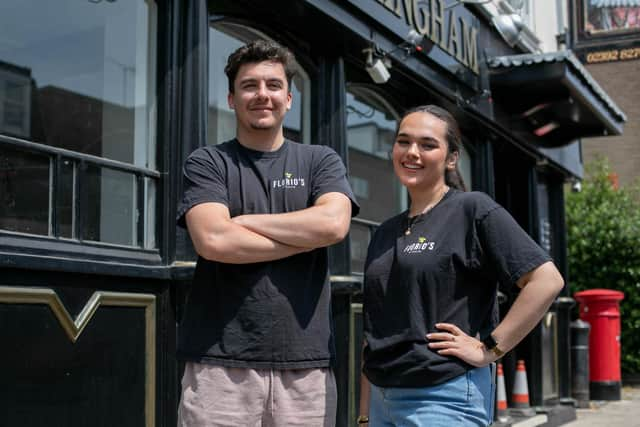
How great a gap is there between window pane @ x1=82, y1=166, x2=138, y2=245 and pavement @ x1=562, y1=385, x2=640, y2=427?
6415 millimetres

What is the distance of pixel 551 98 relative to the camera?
9.22m

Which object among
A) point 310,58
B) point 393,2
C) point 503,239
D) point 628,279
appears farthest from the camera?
point 628,279

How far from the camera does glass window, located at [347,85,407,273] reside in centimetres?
687

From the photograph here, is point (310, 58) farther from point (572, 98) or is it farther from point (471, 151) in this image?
point (572, 98)

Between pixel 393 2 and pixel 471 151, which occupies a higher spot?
pixel 393 2

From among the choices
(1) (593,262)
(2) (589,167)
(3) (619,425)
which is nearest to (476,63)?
(3) (619,425)

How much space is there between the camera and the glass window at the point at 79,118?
4109 millimetres

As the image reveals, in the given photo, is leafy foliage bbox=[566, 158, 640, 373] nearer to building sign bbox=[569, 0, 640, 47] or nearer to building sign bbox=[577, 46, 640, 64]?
building sign bbox=[569, 0, 640, 47]

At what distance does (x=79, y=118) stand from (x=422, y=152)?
2316 mm

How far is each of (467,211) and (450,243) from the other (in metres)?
0.12

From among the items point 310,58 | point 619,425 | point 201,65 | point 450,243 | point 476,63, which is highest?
point 476,63

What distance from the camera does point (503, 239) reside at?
8.57 ft

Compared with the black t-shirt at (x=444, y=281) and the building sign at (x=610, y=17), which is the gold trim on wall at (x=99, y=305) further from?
the building sign at (x=610, y=17)

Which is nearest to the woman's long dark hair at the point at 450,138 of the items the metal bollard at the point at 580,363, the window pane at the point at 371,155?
the window pane at the point at 371,155
